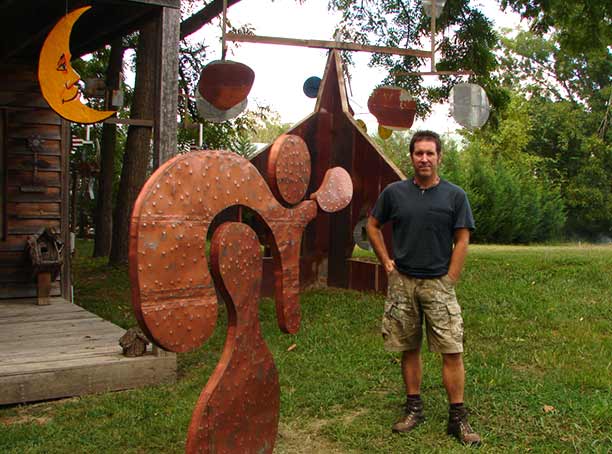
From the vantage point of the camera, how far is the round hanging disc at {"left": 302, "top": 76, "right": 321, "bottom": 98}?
9234 millimetres

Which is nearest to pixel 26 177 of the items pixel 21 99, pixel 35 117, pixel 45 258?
pixel 35 117

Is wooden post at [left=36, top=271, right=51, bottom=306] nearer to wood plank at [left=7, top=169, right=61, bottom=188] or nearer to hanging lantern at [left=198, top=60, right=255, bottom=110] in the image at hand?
wood plank at [left=7, top=169, right=61, bottom=188]

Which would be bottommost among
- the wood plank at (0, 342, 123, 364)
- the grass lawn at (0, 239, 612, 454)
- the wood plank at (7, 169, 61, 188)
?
the grass lawn at (0, 239, 612, 454)

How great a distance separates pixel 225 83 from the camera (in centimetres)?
707

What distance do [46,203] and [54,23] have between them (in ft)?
7.30

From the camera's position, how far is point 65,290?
850 cm

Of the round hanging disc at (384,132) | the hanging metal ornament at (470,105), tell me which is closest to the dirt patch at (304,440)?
the hanging metal ornament at (470,105)

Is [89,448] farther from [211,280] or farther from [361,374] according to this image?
[361,374]

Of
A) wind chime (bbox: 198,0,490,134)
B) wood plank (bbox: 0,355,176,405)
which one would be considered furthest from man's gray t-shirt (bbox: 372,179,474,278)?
wind chime (bbox: 198,0,490,134)

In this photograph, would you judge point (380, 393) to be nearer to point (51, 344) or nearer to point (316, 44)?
point (51, 344)

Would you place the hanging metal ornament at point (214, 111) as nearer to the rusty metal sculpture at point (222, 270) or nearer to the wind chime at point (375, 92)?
the wind chime at point (375, 92)

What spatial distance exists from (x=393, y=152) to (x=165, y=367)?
25.7 metres

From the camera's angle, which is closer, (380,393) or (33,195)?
(380,393)

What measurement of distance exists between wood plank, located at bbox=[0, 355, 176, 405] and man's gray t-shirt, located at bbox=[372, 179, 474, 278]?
219 centimetres
